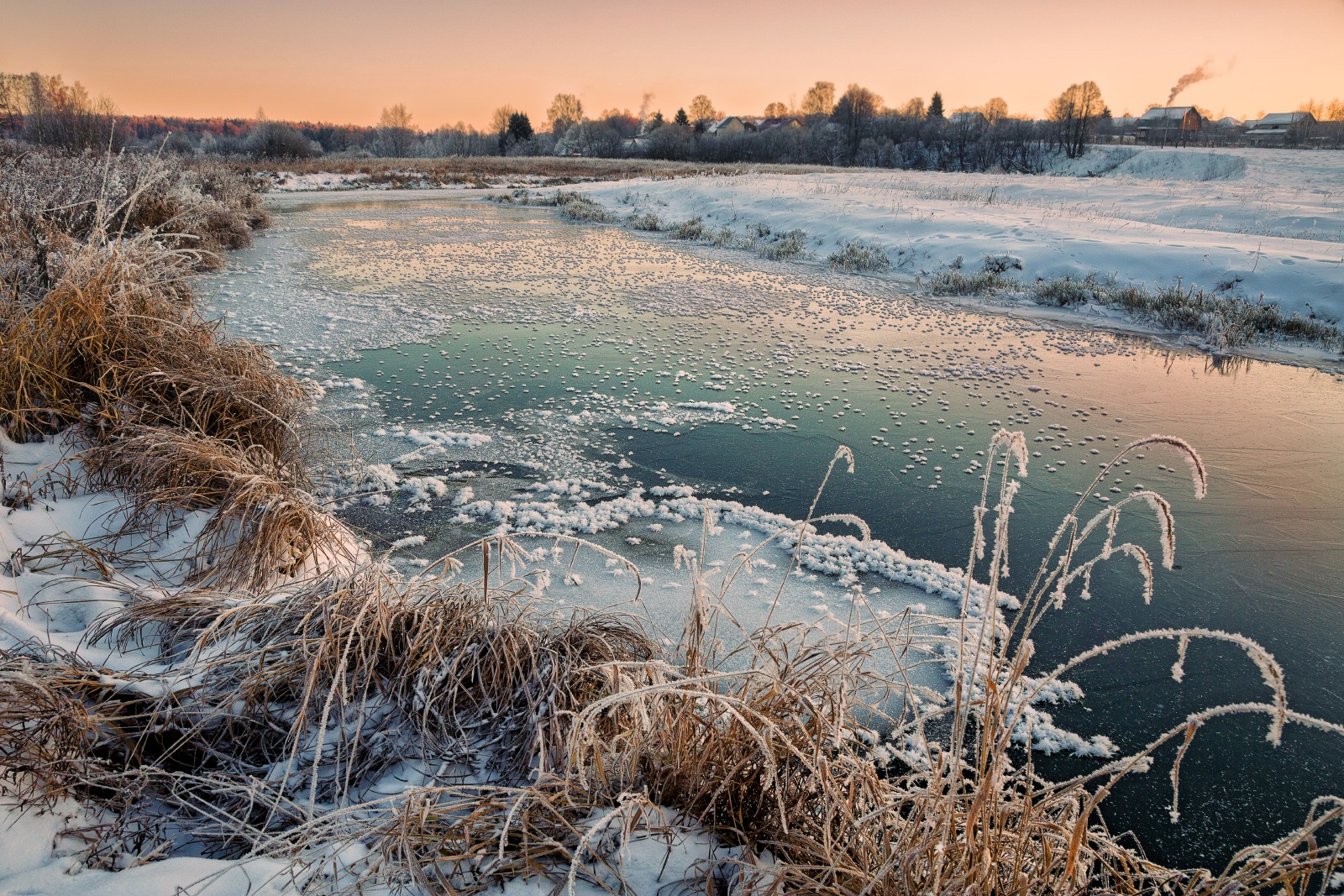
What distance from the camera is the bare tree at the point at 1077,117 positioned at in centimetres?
4478

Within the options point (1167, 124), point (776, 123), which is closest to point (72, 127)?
point (776, 123)

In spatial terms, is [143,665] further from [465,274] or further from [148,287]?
[465,274]

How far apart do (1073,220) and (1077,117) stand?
4186cm

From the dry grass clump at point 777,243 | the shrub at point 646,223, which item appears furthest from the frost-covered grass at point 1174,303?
the shrub at point 646,223

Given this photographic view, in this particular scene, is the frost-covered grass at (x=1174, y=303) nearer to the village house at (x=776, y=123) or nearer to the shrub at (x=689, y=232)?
the shrub at (x=689, y=232)

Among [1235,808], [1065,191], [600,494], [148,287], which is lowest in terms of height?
[1235,808]

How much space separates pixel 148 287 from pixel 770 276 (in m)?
9.72

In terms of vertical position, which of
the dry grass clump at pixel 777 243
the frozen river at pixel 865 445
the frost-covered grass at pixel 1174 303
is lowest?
the frozen river at pixel 865 445

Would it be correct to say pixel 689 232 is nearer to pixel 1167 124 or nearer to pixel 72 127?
pixel 72 127

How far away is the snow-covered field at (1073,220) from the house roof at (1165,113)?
1600 inches

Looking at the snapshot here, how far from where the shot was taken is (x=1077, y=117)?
156 ft

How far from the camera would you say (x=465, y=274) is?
11.5m

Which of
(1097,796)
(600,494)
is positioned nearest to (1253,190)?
(600,494)

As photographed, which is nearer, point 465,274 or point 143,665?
point 143,665
